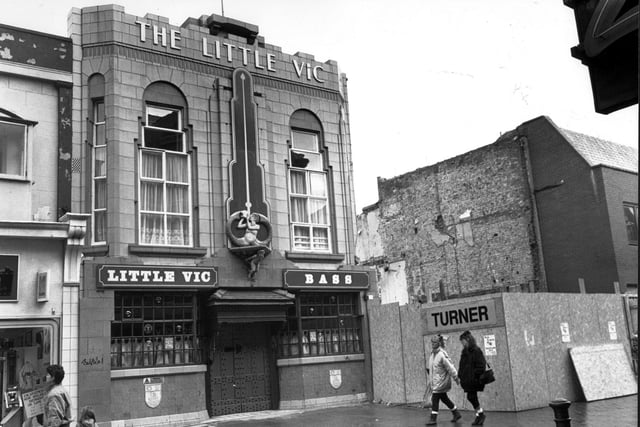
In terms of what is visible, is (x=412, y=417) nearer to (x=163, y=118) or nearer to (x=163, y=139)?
(x=163, y=139)

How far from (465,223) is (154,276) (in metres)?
18.4

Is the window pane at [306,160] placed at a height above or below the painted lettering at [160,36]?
below

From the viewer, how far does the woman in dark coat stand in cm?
1315

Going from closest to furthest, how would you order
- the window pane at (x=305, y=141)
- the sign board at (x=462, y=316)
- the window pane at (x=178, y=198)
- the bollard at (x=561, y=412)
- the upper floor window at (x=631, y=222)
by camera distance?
1. the bollard at (x=561, y=412)
2. the sign board at (x=462, y=316)
3. the window pane at (x=178, y=198)
4. the window pane at (x=305, y=141)
5. the upper floor window at (x=631, y=222)

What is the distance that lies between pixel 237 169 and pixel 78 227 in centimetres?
483

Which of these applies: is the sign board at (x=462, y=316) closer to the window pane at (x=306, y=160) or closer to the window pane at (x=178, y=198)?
the window pane at (x=306, y=160)

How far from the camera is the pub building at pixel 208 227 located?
1559 cm

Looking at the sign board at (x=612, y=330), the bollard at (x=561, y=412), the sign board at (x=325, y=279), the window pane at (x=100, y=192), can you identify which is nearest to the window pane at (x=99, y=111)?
the window pane at (x=100, y=192)

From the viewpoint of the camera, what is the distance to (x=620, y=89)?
4238 millimetres

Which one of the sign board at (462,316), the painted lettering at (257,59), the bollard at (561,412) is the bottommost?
the bollard at (561,412)

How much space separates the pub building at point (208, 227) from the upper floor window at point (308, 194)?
0.14 ft

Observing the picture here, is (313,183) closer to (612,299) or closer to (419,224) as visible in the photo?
(612,299)

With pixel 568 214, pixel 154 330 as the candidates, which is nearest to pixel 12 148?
pixel 154 330

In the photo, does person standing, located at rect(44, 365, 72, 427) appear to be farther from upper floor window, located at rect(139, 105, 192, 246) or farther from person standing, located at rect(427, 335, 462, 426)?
person standing, located at rect(427, 335, 462, 426)
